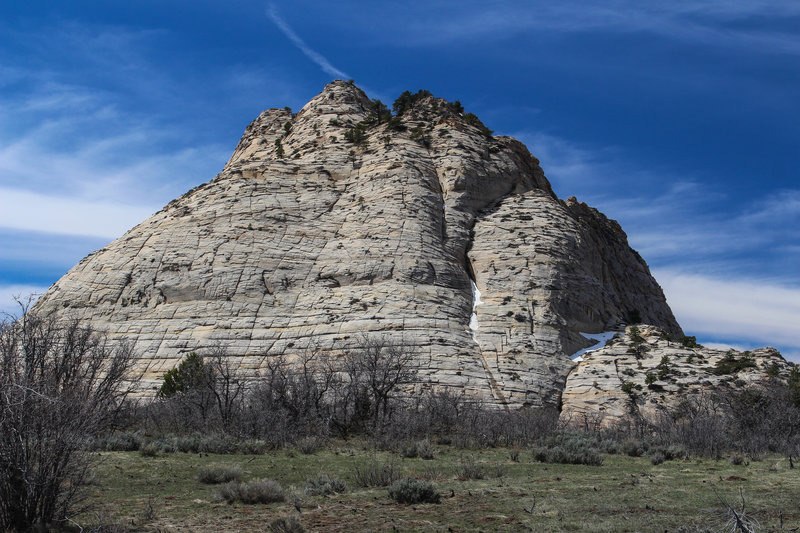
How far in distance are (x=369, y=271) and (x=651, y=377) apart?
17.5 m

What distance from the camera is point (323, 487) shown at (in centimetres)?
1065

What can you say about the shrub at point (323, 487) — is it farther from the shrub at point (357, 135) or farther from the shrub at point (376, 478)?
the shrub at point (357, 135)

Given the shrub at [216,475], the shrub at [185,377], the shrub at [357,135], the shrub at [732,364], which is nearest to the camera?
the shrub at [216,475]

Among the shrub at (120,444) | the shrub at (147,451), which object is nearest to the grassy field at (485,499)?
the shrub at (147,451)

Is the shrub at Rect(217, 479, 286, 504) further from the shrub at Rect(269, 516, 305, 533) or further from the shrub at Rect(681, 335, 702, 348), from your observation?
the shrub at Rect(681, 335, 702, 348)

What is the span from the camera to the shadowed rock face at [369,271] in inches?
1278

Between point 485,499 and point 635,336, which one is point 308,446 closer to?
point 485,499

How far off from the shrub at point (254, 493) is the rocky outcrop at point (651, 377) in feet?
70.1

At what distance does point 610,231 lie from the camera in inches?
2415

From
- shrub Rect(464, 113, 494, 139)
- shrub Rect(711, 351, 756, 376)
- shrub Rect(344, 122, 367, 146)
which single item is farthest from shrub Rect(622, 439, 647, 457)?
shrub Rect(464, 113, 494, 139)

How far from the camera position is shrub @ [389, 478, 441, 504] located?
990 cm

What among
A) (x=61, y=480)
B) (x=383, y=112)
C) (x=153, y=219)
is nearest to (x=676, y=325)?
(x=383, y=112)

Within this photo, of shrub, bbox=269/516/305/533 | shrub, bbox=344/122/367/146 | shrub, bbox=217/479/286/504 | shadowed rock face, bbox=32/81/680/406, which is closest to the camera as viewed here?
shrub, bbox=269/516/305/533

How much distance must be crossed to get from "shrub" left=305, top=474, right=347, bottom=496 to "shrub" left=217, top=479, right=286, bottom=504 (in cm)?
65
